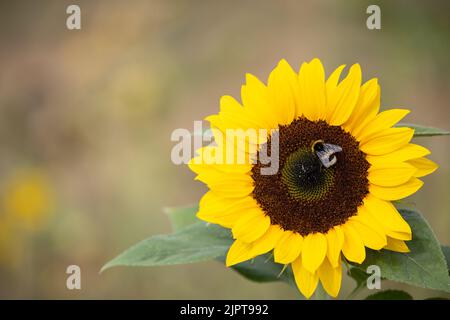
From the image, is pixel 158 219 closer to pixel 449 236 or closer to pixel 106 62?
pixel 106 62

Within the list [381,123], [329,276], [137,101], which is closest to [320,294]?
[329,276]

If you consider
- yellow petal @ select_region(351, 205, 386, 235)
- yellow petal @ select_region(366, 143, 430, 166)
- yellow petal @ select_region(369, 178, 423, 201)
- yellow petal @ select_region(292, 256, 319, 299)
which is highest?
yellow petal @ select_region(366, 143, 430, 166)

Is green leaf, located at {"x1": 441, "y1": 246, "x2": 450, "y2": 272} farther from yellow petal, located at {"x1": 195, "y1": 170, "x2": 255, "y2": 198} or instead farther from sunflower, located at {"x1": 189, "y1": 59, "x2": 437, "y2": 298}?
yellow petal, located at {"x1": 195, "y1": 170, "x2": 255, "y2": 198}

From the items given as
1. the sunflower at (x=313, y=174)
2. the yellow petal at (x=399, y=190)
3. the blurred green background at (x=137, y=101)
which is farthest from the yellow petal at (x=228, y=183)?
the blurred green background at (x=137, y=101)

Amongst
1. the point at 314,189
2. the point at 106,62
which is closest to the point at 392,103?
the point at 106,62

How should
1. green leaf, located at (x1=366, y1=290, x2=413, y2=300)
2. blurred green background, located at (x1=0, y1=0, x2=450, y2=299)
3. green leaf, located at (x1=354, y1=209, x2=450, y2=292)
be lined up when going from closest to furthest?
green leaf, located at (x1=354, y1=209, x2=450, y2=292), green leaf, located at (x1=366, y1=290, x2=413, y2=300), blurred green background, located at (x1=0, y1=0, x2=450, y2=299)

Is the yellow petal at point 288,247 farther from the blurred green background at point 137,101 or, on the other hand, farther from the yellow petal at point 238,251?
the blurred green background at point 137,101

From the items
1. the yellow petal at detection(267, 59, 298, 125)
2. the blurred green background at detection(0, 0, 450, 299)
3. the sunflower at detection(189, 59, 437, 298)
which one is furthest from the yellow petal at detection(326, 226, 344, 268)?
the blurred green background at detection(0, 0, 450, 299)
